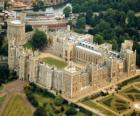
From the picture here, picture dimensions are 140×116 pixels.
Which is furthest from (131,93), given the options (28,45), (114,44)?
(28,45)

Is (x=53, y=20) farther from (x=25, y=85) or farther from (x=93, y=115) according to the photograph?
(x=93, y=115)

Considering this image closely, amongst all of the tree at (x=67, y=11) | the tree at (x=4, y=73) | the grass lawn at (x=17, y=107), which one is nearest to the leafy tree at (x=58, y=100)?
the grass lawn at (x=17, y=107)

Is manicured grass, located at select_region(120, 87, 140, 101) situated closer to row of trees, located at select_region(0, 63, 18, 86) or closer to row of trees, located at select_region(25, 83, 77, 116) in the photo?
row of trees, located at select_region(25, 83, 77, 116)

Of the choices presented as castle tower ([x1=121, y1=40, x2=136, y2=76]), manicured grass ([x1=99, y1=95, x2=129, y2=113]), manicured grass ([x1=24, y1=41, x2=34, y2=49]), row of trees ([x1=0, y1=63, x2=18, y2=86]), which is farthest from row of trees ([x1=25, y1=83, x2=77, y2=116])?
manicured grass ([x1=24, y1=41, x2=34, y2=49])

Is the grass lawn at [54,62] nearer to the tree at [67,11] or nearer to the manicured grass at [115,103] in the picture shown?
the manicured grass at [115,103]

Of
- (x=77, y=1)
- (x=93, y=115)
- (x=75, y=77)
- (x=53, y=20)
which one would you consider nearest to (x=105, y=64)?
(x=75, y=77)
